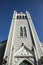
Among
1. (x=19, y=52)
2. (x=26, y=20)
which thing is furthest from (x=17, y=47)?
(x=26, y=20)

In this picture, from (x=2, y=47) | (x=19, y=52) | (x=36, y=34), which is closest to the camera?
(x=19, y=52)

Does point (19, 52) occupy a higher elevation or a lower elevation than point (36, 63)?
higher

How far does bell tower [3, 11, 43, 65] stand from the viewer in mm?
28938

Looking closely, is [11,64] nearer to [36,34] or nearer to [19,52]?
[19,52]

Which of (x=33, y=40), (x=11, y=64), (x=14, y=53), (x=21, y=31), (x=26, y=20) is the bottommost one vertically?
(x=11, y=64)

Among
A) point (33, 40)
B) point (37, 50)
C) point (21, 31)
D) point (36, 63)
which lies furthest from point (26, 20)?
point (36, 63)

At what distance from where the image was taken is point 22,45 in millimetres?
30891

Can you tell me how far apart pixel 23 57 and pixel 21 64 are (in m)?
0.98

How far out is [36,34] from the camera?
32562mm

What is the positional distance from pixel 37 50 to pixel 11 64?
14.3 feet

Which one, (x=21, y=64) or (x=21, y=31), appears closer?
(x=21, y=64)

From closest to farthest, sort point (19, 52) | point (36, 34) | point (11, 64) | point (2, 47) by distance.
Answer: point (11, 64), point (19, 52), point (36, 34), point (2, 47)

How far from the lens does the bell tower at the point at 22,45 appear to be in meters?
28.9

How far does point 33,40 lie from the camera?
104ft
